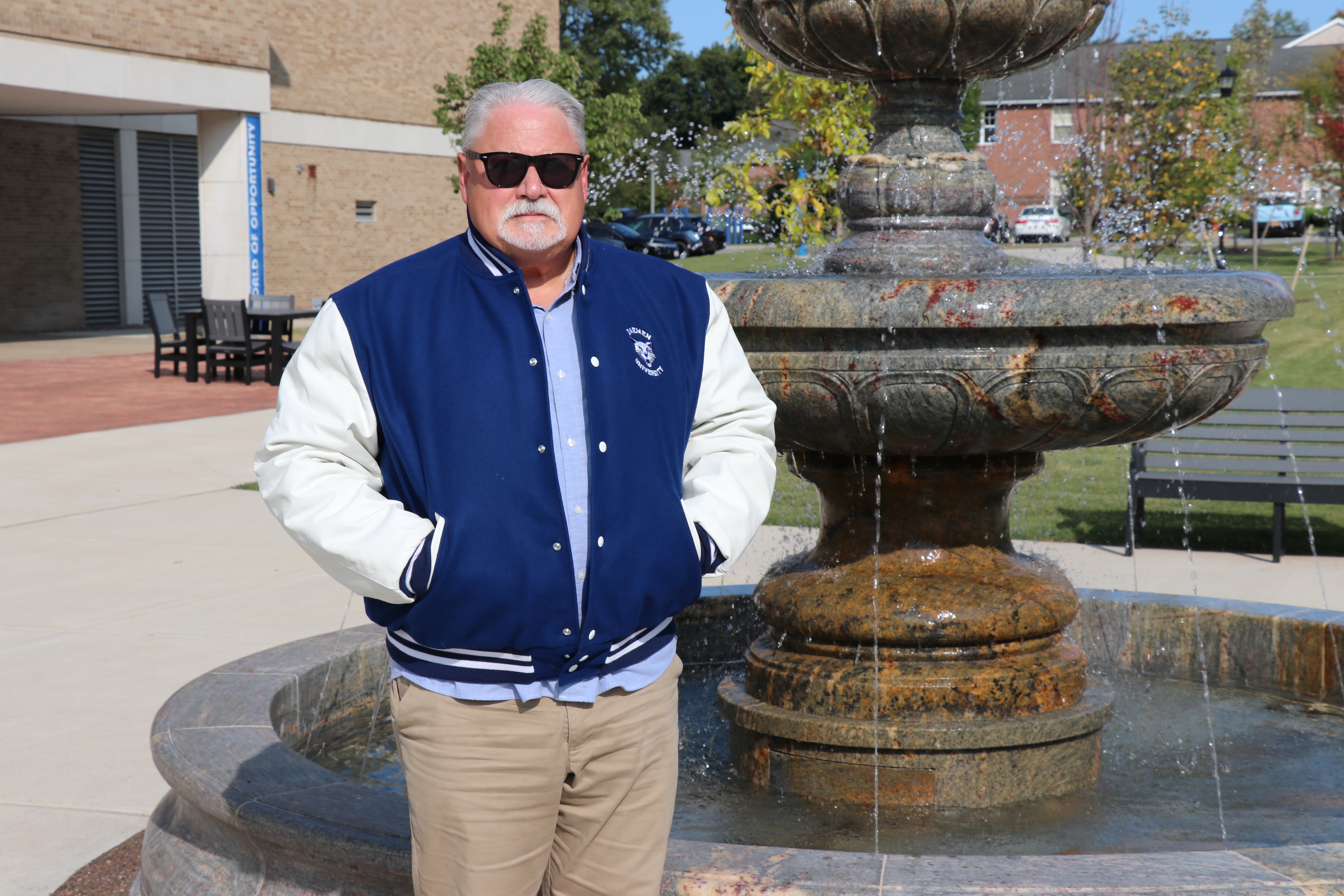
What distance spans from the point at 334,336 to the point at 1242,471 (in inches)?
306

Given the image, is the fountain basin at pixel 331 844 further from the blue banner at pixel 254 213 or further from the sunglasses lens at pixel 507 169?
the blue banner at pixel 254 213

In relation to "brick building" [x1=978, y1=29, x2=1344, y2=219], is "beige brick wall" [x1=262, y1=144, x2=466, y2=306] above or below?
below

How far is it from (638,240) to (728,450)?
37.6 metres

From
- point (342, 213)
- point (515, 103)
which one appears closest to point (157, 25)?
point (342, 213)

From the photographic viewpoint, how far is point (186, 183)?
30.2 metres

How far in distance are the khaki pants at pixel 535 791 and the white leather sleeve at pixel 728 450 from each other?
12.7 inches

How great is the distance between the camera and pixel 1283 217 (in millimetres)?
47906

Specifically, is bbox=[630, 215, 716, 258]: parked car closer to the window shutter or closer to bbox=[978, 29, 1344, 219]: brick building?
bbox=[978, 29, 1344, 219]: brick building

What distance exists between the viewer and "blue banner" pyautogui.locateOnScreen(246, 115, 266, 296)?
959 inches

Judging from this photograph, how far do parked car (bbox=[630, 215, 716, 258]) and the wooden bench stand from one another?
96.3 feet

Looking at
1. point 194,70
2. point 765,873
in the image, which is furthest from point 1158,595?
point 194,70

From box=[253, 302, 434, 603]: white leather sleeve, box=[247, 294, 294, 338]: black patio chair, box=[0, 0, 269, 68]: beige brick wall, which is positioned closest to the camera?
box=[253, 302, 434, 603]: white leather sleeve

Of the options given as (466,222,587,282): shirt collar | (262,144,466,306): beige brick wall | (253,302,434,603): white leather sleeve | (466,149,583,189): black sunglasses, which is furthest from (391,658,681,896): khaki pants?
(262,144,466,306): beige brick wall

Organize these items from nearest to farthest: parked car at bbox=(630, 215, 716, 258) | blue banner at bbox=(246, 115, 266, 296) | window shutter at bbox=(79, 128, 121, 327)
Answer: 1. blue banner at bbox=(246, 115, 266, 296)
2. window shutter at bbox=(79, 128, 121, 327)
3. parked car at bbox=(630, 215, 716, 258)
